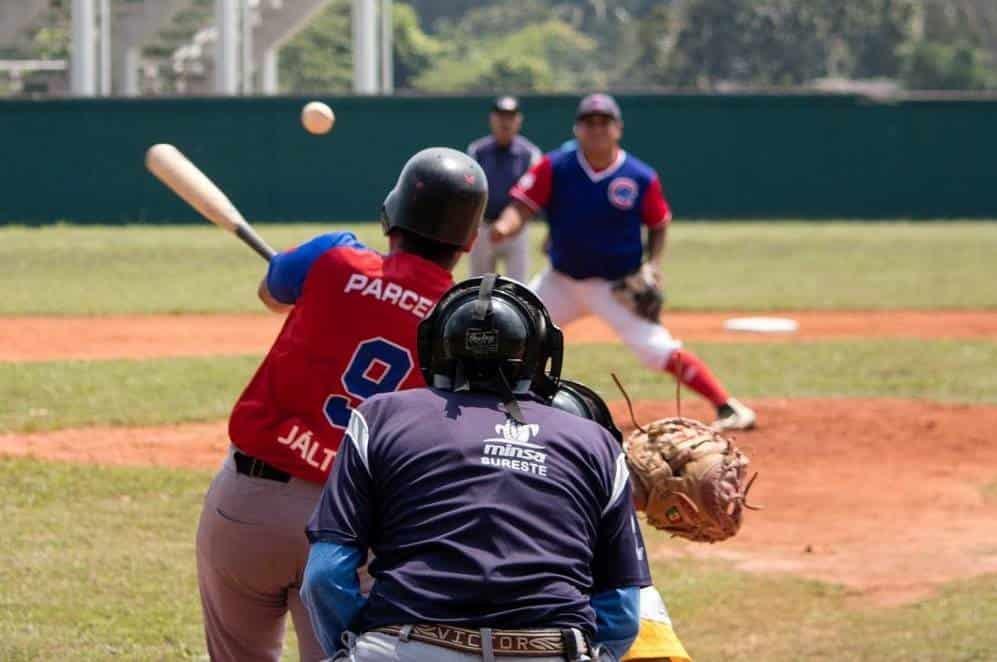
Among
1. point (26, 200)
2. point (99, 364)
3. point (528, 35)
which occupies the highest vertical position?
point (99, 364)

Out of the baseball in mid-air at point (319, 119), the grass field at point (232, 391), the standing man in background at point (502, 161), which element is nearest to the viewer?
the baseball in mid-air at point (319, 119)

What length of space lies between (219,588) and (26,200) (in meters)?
23.9

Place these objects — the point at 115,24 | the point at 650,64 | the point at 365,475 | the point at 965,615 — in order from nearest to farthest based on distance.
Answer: the point at 365,475, the point at 965,615, the point at 115,24, the point at 650,64

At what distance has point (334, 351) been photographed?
4.23 meters

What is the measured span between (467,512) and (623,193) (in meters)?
7.54

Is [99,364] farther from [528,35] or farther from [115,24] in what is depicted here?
[528,35]

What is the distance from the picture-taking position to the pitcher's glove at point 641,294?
10500 mm

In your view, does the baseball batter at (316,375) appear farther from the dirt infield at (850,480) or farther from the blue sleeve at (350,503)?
the dirt infield at (850,480)

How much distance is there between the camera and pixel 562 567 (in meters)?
3.26

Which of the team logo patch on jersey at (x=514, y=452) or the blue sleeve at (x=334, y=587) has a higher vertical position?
the team logo patch on jersey at (x=514, y=452)

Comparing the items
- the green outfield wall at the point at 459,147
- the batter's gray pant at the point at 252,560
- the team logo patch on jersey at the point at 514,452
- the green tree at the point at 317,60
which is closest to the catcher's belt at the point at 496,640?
the team logo patch on jersey at the point at 514,452

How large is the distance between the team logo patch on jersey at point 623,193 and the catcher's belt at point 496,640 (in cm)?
752

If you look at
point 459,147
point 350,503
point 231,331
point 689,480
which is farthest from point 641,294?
point 459,147

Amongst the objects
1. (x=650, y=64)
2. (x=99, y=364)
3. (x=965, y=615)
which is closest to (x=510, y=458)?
(x=965, y=615)
